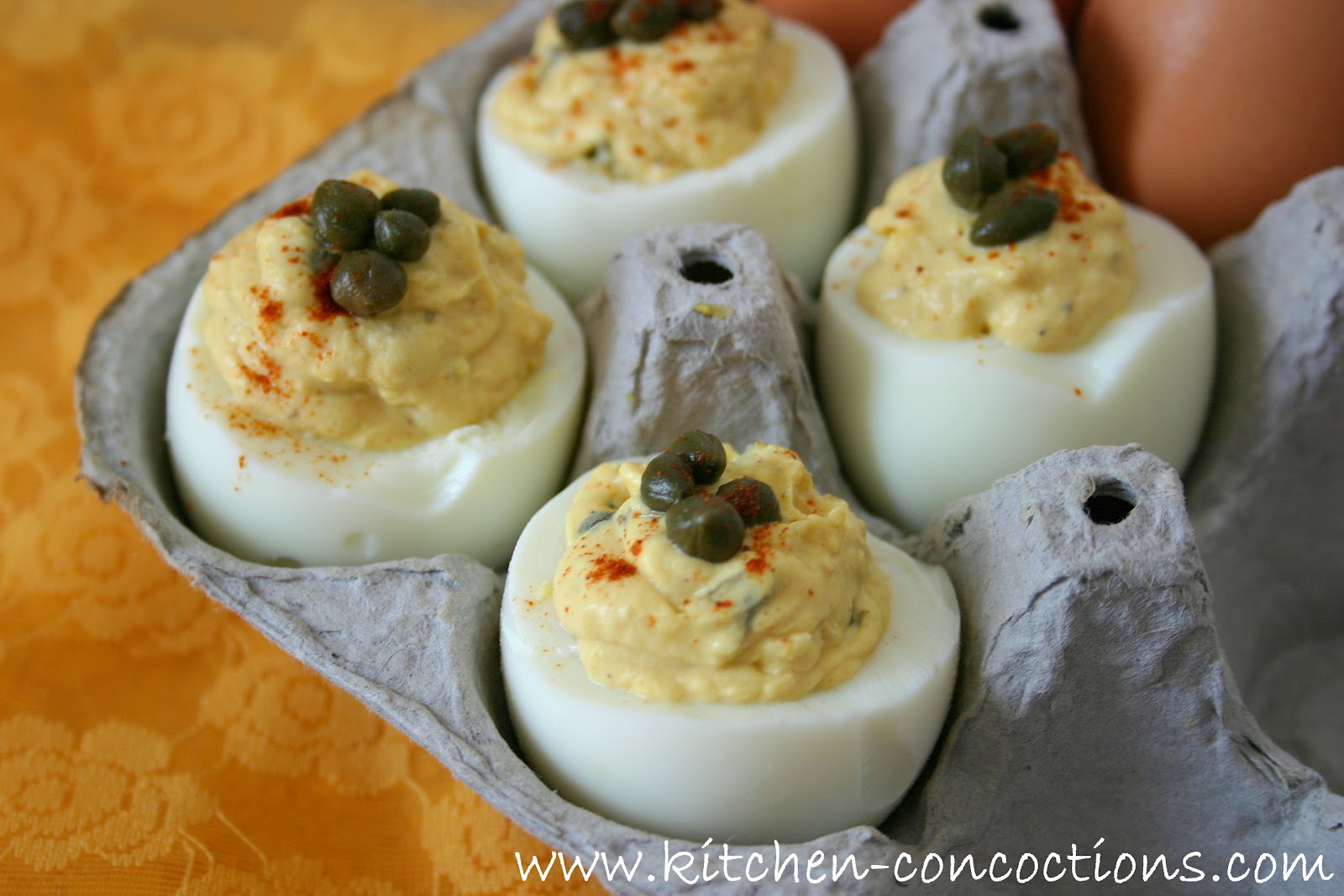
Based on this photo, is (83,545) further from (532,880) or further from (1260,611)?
(1260,611)

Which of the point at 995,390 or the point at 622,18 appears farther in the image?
the point at 622,18

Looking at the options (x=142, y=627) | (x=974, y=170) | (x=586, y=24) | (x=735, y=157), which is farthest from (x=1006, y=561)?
(x=142, y=627)

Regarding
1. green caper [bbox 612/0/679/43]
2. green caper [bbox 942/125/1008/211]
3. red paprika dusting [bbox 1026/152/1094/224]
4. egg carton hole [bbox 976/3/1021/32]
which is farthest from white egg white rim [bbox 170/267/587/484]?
egg carton hole [bbox 976/3/1021/32]

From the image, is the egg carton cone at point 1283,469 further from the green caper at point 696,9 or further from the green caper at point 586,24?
the green caper at point 586,24

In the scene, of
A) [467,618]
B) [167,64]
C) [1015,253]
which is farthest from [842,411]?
[167,64]

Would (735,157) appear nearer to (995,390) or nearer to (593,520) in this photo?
(995,390)
